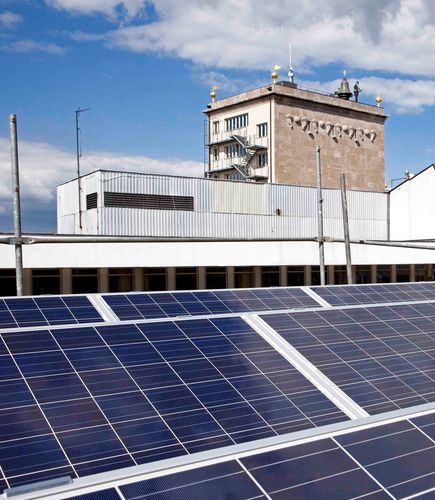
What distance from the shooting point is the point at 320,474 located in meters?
6.21

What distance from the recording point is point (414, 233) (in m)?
56.3

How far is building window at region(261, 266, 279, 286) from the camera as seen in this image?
4381 cm

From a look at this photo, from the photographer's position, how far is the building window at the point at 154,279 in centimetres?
3881

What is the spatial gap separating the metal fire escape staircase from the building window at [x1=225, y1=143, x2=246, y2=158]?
110 cm

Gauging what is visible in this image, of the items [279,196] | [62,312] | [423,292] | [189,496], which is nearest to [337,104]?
[279,196]

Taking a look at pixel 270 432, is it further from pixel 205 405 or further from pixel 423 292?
pixel 423 292

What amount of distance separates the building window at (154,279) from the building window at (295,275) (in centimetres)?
1002

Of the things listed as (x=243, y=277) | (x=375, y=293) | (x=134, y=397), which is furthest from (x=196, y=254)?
(x=134, y=397)

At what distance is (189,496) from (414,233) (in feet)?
178

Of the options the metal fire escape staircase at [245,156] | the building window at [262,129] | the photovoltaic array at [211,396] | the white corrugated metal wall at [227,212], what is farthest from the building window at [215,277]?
the building window at [262,129]

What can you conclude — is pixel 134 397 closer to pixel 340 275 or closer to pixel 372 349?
pixel 372 349

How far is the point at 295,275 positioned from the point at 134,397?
37952 millimetres

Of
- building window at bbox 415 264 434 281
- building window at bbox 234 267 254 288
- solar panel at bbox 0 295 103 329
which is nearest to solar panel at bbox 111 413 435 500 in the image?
solar panel at bbox 0 295 103 329

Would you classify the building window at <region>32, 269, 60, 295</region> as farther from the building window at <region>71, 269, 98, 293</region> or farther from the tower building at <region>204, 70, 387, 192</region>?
the tower building at <region>204, 70, 387, 192</region>
